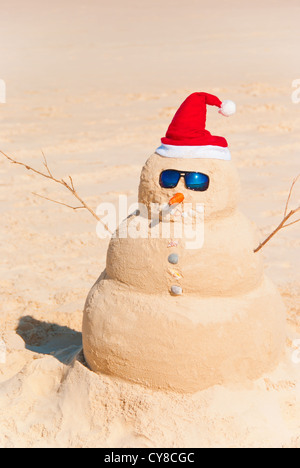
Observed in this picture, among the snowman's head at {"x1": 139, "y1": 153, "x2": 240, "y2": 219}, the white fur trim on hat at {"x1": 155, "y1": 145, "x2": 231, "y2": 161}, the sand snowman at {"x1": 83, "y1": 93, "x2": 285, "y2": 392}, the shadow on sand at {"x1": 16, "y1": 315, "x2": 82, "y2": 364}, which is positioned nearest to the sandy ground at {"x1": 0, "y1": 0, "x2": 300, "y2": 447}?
the shadow on sand at {"x1": 16, "y1": 315, "x2": 82, "y2": 364}

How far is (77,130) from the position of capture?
10500 mm

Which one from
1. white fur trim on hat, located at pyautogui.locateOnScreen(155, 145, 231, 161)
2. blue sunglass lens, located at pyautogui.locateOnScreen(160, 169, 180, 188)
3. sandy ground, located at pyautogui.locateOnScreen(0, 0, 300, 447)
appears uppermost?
white fur trim on hat, located at pyautogui.locateOnScreen(155, 145, 231, 161)

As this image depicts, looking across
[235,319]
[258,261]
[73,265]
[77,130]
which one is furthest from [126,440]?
[77,130]

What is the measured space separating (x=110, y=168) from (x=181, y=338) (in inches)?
227

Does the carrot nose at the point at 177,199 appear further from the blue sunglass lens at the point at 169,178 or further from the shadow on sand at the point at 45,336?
the shadow on sand at the point at 45,336

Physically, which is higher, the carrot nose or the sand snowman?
the carrot nose

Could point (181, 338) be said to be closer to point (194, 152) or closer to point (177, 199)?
point (177, 199)

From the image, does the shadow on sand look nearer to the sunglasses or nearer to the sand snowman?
the sand snowman

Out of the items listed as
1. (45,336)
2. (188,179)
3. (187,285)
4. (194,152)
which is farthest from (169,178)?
(45,336)

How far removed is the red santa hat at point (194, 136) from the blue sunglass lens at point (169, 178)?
11cm

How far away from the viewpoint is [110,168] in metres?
9.49

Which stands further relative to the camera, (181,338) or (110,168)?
(110,168)

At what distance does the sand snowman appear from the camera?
400cm

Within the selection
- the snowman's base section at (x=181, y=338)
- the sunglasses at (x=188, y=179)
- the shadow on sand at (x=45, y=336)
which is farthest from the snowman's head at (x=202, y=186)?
the shadow on sand at (x=45, y=336)
